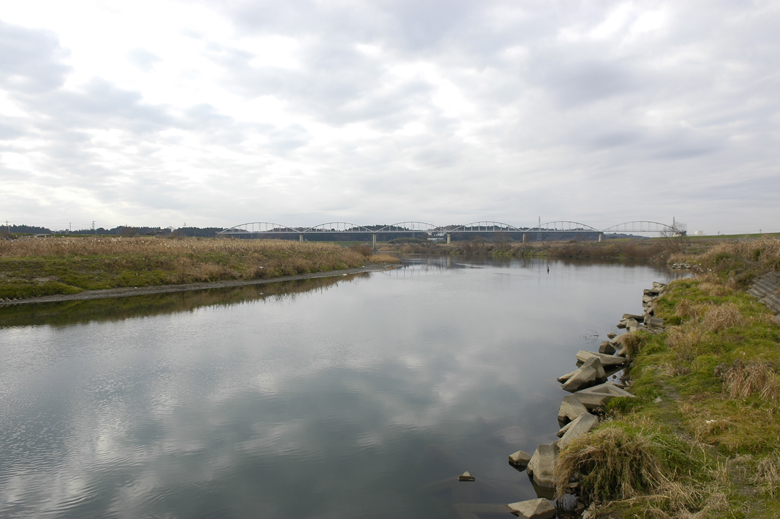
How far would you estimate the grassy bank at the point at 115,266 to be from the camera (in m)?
21.8

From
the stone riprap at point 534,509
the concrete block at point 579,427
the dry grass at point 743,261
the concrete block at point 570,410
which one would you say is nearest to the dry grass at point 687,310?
the dry grass at point 743,261

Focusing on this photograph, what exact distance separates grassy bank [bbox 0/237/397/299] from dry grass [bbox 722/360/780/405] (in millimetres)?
26447

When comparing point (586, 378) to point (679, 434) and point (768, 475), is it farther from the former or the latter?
point (768, 475)

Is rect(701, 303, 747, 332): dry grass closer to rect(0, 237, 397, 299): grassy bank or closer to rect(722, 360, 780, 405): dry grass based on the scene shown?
rect(722, 360, 780, 405): dry grass

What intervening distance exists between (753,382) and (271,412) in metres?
8.31

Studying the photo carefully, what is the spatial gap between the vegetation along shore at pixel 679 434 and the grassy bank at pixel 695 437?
0.01 m

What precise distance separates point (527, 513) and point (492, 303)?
18.3 m

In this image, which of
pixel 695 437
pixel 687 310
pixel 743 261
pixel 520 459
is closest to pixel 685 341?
pixel 687 310

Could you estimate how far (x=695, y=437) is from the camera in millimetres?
5801

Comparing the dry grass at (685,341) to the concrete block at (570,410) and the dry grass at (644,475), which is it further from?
the dry grass at (644,475)

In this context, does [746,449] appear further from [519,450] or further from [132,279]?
[132,279]

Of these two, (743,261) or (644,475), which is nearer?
(644,475)

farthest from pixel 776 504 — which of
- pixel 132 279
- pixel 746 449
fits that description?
pixel 132 279

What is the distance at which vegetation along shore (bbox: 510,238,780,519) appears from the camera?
4621mm
